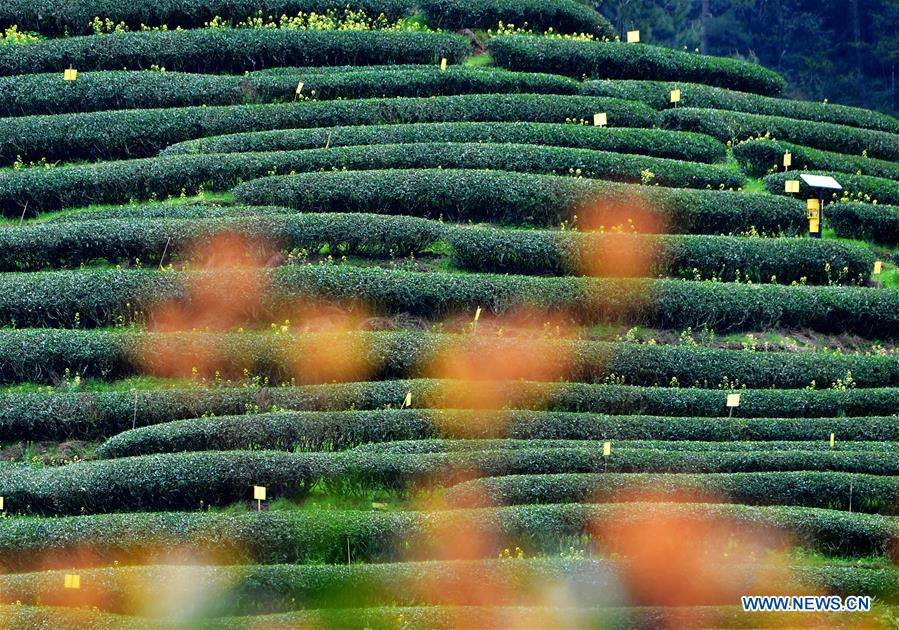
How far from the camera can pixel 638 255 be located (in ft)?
119

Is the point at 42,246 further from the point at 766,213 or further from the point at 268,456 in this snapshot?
the point at 766,213

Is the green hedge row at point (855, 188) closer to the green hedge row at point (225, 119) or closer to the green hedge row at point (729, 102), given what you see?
the green hedge row at point (729, 102)

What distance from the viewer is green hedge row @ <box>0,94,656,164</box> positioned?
4203cm

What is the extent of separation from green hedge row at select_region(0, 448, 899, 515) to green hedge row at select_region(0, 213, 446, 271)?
29.0 feet

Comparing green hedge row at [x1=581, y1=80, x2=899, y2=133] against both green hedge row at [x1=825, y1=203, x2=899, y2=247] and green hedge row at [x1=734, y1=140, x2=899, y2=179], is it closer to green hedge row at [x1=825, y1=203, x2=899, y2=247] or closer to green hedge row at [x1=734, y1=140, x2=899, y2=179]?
green hedge row at [x1=734, y1=140, x2=899, y2=179]

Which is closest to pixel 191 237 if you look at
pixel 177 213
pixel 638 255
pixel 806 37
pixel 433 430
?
pixel 177 213

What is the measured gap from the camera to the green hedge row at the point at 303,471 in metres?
28.4

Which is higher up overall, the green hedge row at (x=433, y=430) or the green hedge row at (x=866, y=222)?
the green hedge row at (x=866, y=222)

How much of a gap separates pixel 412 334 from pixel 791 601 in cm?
1152

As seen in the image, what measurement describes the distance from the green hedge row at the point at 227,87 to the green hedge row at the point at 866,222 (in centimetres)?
935

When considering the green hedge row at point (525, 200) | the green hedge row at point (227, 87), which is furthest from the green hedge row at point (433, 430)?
the green hedge row at point (227, 87)

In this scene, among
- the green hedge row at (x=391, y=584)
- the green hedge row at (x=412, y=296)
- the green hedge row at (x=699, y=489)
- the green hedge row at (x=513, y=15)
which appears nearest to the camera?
the green hedge row at (x=391, y=584)

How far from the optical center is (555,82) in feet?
146

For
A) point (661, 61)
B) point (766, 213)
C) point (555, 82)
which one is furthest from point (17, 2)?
point (766, 213)
